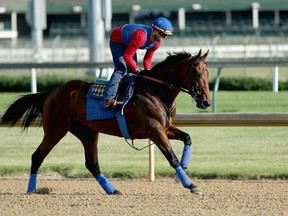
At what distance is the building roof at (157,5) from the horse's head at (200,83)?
119ft

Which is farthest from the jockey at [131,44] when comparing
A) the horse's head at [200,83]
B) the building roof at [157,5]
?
the building roof at [157,5]

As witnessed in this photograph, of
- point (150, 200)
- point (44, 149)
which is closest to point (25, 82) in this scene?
point (44, 149)

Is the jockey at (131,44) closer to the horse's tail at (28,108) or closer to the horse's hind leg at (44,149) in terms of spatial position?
the horse's hind leg at (44,149)

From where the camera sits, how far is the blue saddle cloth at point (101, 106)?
9.58m

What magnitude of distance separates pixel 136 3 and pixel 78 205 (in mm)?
39114

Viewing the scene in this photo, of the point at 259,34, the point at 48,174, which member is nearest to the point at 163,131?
the point at 48,174

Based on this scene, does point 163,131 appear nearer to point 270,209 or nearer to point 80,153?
point 270,209

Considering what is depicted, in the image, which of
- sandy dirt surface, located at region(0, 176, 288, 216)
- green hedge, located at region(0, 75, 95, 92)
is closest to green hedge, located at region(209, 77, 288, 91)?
green hedge, located at region(0, 75, 95, 92)

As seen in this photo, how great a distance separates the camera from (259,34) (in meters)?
37.9

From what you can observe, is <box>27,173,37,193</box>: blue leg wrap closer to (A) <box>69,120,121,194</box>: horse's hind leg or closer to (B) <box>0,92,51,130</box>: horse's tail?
(A) <box>69,120,121,194</box>: horse's hind leg

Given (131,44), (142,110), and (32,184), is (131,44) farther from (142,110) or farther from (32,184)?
(32,184)

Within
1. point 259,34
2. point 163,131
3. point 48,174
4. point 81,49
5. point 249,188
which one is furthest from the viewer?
point 259,34

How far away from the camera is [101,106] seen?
9.75 metres

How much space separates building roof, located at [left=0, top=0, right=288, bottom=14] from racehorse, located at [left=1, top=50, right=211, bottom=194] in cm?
3572
